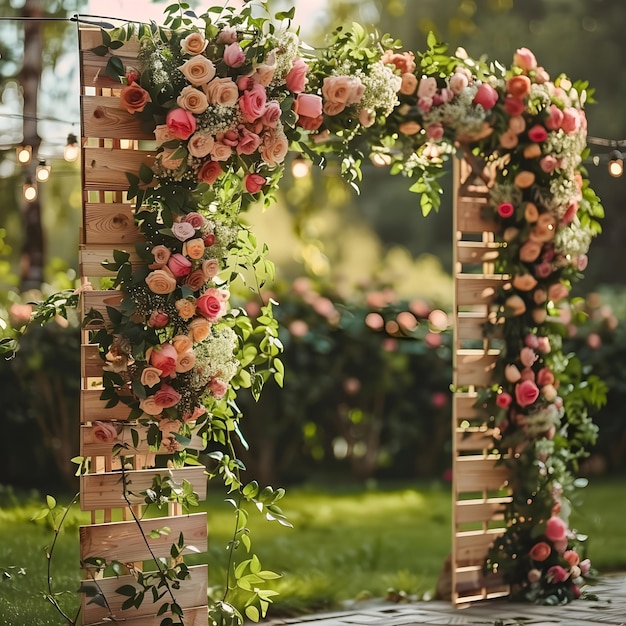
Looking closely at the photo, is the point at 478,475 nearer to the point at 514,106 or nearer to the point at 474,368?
the point at 474,368

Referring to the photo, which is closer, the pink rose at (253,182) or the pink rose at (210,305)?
the pink rose at (210,305)

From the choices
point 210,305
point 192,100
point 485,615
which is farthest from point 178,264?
point 485,615

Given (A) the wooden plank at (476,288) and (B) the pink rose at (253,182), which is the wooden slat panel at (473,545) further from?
(B) the pink rose at (253,182)

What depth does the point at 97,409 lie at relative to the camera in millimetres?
3539

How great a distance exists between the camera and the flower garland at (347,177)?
347cm

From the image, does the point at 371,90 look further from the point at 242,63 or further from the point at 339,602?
the point at 339,602

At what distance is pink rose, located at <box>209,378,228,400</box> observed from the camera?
3.54 m

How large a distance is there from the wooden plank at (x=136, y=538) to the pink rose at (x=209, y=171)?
126 centimetres

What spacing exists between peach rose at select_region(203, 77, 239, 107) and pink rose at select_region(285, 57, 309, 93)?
0.84ft

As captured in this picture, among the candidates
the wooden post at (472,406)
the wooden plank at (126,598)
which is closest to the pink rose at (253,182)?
the wooden post at (472,406)

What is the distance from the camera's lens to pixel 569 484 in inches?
181

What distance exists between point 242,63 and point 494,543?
97.0 inches

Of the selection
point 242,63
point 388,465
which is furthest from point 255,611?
point 388,465

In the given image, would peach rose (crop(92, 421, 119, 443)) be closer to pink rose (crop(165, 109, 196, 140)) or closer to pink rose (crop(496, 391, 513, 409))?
pink rose (crop(165, 109, 196, 140))
